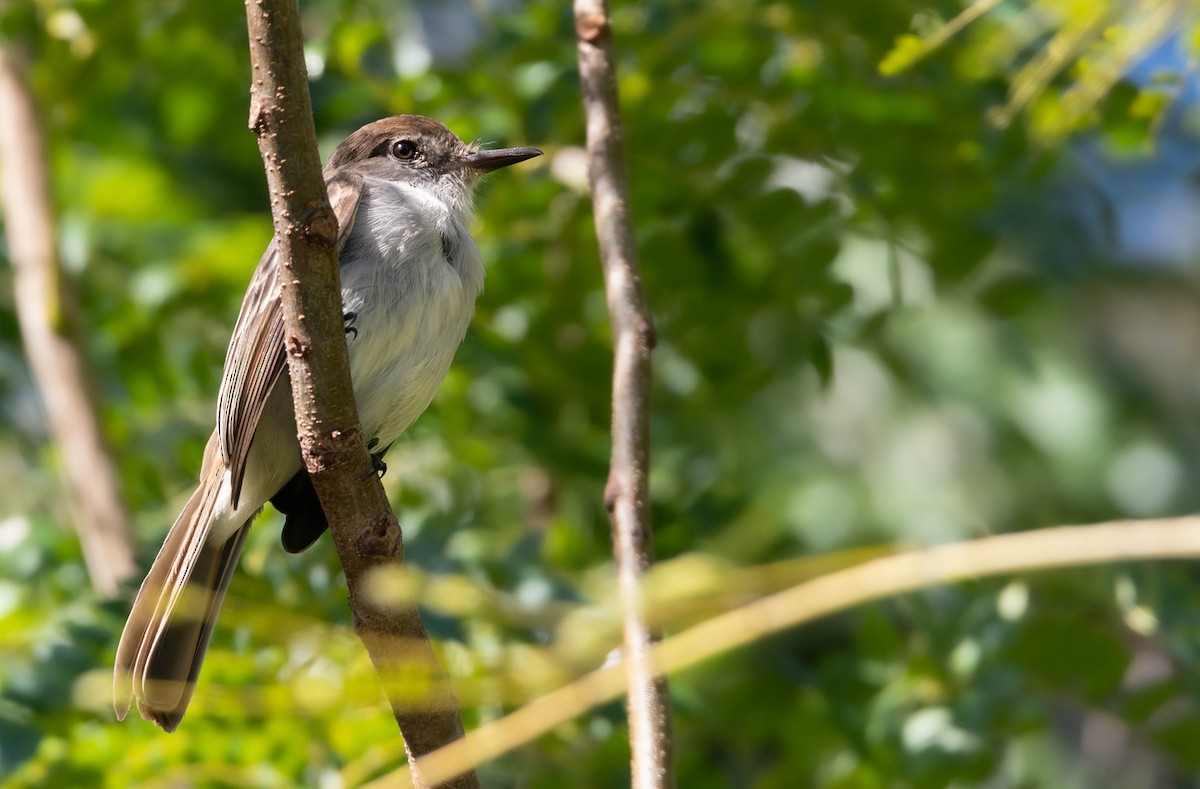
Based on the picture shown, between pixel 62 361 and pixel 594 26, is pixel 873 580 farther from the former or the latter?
pixel 62 361

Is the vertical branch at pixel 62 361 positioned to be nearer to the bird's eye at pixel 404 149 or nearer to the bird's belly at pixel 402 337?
the bird's eye at pixel 404 149

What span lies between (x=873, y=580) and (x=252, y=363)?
2.37 meters

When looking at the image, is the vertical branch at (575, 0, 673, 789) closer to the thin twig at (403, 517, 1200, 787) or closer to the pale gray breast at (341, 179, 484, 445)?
the pale gray breast at (341, 179, 484, 445)

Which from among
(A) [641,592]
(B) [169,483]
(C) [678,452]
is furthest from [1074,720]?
(A) [641,592]

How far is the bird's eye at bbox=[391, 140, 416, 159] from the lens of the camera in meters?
4.34

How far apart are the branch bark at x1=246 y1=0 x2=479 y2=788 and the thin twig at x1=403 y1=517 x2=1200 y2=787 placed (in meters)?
0.79

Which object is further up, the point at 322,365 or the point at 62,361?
the point at 322,365

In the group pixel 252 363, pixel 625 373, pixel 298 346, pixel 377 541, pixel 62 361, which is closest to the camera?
pixel 298 346

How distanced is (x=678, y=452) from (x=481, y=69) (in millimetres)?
1282

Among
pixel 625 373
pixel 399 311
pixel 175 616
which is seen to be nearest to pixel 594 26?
pixel 399 311

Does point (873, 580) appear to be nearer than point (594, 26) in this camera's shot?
Yes

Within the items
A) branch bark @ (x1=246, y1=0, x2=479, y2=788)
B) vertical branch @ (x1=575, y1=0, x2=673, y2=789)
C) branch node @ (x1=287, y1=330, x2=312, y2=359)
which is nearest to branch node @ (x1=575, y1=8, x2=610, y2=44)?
vertical branch @ (x1=575, y1=0, x2=673, y2=789)

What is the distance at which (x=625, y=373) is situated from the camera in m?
2.83

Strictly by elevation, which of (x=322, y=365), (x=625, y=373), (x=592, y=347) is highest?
(x=322, y=365)
